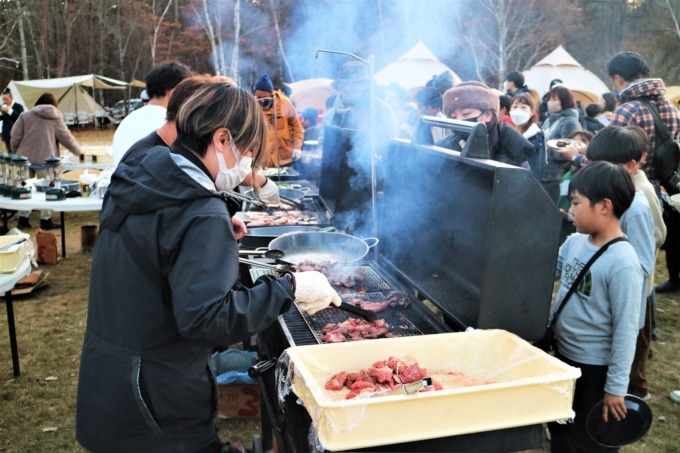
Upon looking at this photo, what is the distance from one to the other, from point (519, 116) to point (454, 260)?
435 cm

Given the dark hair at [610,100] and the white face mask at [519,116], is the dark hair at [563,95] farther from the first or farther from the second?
the dark hair at [610,100]

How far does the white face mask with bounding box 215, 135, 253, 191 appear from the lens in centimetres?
181

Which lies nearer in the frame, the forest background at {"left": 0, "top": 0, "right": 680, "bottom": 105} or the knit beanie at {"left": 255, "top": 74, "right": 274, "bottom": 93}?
the knit beanie at {"left": 255, "top": 74, "right": 274, "bottom": 93}

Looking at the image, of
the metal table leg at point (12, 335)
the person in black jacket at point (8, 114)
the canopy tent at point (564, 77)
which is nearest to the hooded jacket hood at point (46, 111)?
the person in black jacket at point (8, 114)

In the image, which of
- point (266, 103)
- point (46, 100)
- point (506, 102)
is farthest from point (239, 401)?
point (46, 100)

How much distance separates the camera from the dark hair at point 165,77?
13.8 ft

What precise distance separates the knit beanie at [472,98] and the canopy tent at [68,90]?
25816 millimetres

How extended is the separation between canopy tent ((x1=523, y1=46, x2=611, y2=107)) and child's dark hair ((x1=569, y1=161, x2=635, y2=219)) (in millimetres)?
18290

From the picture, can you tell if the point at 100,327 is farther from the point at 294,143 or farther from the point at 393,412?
the point at 294,143

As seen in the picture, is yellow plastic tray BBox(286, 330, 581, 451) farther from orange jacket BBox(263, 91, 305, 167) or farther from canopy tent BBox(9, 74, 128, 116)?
canopy tent BBox(9, 74, 128, 116)

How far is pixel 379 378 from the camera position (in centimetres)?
191

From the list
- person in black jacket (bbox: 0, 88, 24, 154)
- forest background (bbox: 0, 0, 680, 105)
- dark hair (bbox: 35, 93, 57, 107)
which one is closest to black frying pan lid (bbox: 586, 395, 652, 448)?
dark hair (bbox: 35, 93, 57, 107)

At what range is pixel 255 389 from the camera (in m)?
3.90

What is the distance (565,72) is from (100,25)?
1189 inches
